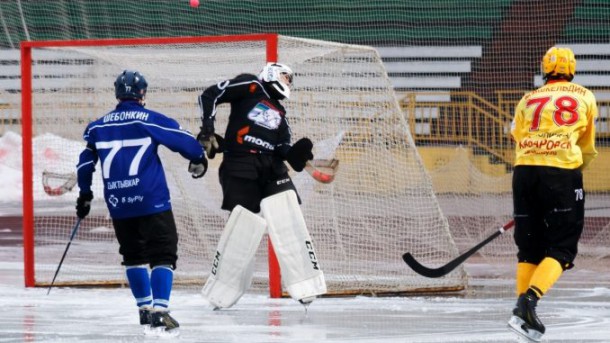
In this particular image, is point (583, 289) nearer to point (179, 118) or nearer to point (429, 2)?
point (179, 118)

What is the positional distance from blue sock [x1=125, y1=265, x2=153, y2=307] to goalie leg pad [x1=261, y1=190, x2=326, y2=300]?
2.85ft

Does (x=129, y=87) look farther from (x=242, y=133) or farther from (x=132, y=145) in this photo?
(x=242, y=133)

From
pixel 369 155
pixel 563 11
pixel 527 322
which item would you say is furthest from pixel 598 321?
pixel 563 11

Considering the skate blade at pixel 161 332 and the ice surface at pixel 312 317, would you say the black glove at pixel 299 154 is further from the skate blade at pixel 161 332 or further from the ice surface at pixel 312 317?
the skate blade at pixel 161 332

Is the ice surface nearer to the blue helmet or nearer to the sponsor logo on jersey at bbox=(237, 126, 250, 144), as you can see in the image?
the sponsor logo on jersey at bbox=(237, 126, 250, 144)

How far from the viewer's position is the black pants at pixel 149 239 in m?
5.41

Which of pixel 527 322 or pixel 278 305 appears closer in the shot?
pixel 527 322

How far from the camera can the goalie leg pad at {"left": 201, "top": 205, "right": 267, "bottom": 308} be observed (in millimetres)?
6035

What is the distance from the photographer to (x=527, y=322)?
5.04 m

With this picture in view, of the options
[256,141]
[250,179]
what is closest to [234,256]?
→ [250,179]

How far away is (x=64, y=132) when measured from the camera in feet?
A: 26.2

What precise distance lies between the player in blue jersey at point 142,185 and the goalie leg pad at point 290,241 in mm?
761

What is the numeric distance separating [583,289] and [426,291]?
3.05ft

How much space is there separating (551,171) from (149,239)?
174cm
